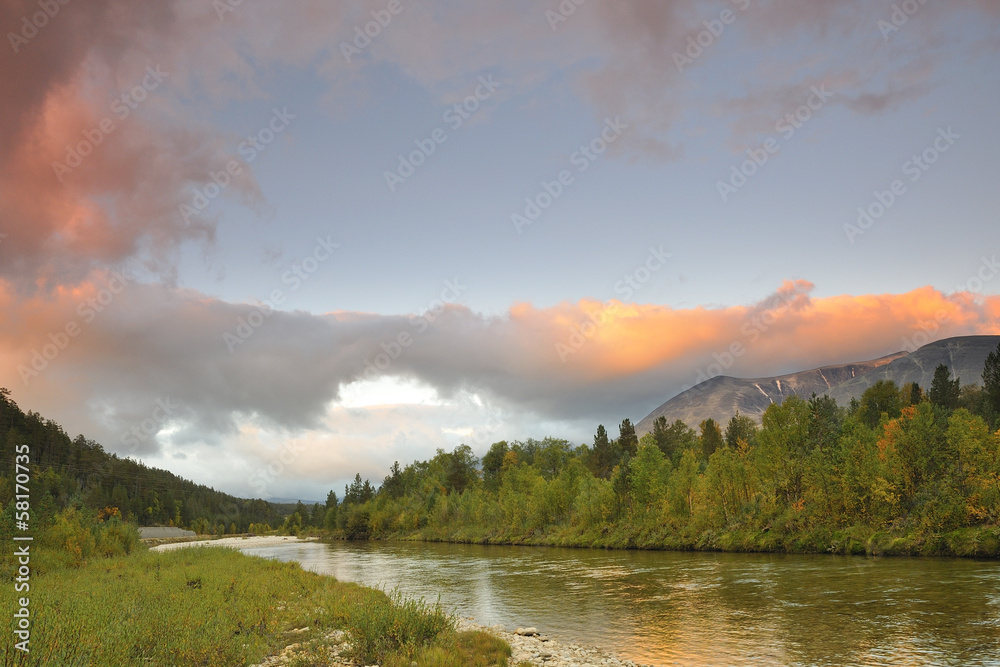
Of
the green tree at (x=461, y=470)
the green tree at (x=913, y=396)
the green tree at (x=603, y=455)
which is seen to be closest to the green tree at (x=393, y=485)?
the green tree at (x=461, y=470)

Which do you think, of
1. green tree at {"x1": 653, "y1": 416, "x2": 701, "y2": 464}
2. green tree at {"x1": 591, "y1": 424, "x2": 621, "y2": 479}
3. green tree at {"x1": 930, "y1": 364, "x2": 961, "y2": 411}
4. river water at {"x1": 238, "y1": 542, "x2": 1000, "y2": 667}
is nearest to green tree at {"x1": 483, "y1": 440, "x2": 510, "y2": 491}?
green tree at {"x1": 591, "y1": 424, "x2": 621, "y2": 479}

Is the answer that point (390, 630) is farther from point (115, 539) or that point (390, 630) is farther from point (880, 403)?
point (880, 403)

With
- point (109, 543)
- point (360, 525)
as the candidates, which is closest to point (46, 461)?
point (360, 525)

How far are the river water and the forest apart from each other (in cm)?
675

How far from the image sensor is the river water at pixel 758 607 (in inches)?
758

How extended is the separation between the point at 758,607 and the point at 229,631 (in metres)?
23.3

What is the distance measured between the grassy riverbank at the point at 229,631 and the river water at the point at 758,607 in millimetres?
3436

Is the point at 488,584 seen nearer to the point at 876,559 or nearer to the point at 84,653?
the point at 876,559

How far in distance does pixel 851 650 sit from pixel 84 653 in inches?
860

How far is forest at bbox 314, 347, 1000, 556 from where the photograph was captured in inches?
1847

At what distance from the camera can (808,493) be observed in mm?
59156

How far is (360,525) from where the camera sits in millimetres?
161750

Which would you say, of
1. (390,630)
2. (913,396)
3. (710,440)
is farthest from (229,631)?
(710,440)

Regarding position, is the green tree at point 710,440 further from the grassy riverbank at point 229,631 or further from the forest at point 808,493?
the grassy riverbank at point 229,631
